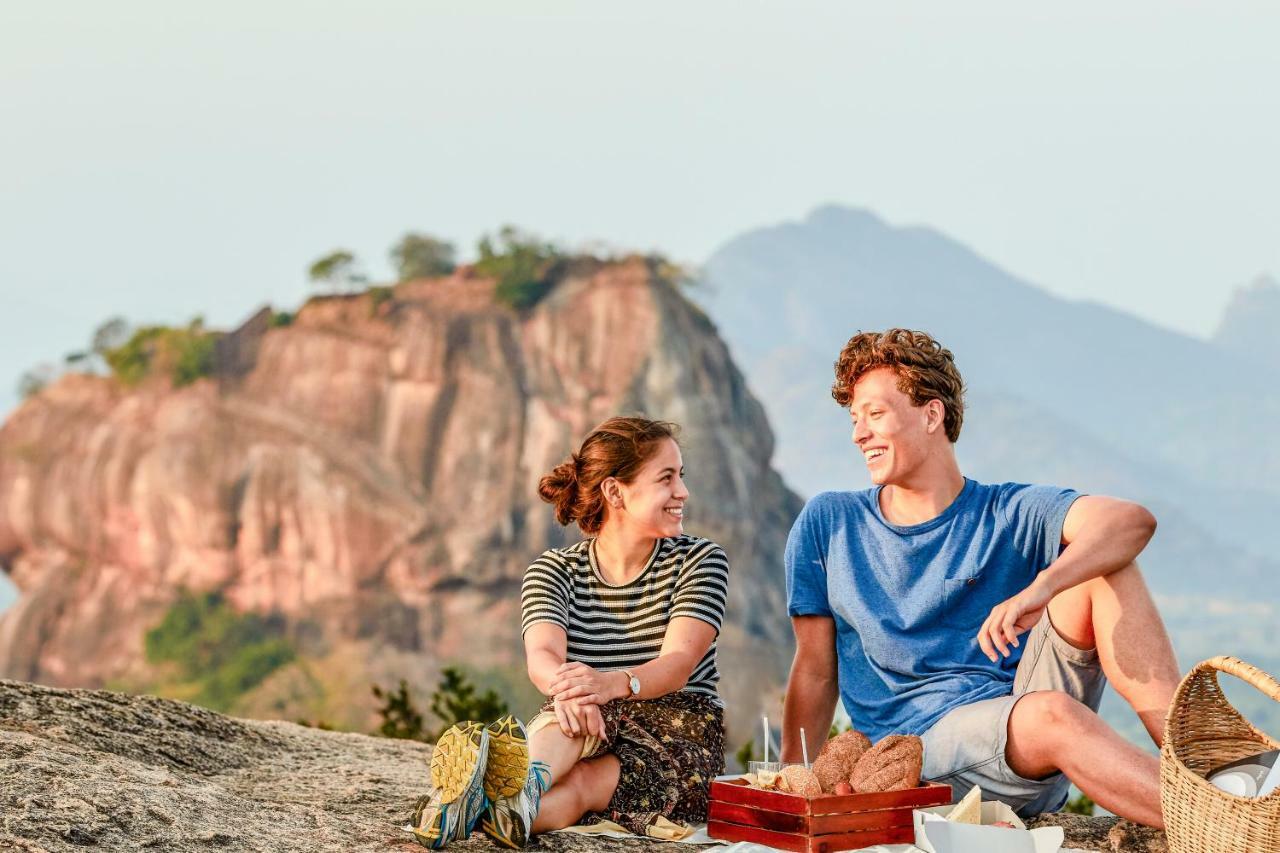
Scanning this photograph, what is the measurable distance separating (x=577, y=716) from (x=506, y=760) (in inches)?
12.9

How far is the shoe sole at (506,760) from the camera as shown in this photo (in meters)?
3.98

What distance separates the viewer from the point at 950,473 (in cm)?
470

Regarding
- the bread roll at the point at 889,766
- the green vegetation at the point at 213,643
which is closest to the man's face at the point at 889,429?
the bread roll at the point at 889,766

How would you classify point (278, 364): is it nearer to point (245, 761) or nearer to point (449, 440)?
point (449, 440)

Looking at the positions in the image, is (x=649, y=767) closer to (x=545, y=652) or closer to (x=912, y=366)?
(x=545, y=652)

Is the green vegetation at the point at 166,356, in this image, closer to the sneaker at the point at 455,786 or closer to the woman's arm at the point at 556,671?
the woman's arm at the point at 556,671

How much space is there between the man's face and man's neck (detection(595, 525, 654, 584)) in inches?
28.3

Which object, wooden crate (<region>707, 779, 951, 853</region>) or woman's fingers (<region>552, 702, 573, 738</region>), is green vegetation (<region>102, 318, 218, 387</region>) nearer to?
woman's fingers (<region>552, 702, 573, 738</region>)

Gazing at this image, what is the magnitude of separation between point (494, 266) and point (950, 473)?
133 ft

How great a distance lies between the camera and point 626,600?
15.4 ft

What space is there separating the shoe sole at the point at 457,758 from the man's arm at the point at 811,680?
4.20 ft

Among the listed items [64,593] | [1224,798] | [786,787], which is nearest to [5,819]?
[786,787]

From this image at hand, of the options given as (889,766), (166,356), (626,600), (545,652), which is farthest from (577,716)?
(166,356)

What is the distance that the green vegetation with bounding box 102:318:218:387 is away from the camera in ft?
142
